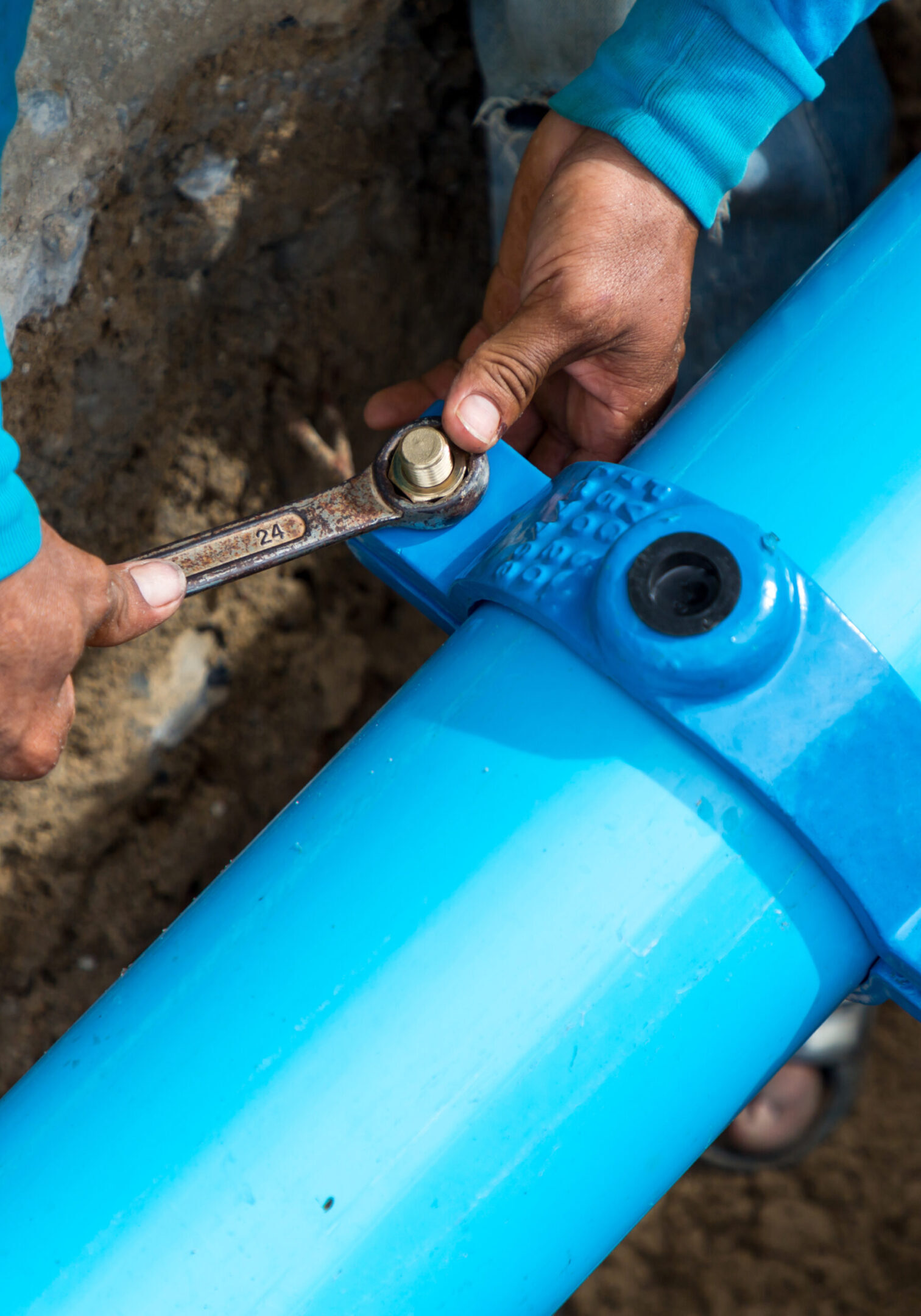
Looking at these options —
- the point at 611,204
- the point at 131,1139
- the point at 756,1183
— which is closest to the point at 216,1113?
the point at 131,1139

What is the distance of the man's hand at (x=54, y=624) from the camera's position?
0.58m

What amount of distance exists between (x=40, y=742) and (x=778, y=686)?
42 cm

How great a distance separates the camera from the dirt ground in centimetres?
93

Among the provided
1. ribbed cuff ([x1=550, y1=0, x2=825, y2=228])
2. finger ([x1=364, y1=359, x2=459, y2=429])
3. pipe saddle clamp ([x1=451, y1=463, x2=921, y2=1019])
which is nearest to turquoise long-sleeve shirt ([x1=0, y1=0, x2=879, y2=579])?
ribbed cuff ([x1=550, y1=0, x2=825, y2=228])

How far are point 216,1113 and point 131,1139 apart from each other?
0.04m

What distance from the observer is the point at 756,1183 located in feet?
4.32

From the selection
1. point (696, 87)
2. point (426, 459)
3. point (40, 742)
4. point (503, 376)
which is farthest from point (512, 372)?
point (40, 742)

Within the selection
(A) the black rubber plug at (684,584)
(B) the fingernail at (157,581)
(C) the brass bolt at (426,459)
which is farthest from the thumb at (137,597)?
(A) the black rubber plug at (684,584)

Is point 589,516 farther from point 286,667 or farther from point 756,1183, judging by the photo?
point 756,1183

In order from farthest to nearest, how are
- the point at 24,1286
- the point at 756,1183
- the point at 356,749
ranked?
the point at 756,1183 → the point at 356,749 → the point at 24,1286

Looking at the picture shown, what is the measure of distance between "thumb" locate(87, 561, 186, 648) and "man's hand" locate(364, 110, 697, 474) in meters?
0.19

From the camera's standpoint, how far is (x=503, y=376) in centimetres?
72

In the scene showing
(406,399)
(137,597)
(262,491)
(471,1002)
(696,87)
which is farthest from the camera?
(262,491)

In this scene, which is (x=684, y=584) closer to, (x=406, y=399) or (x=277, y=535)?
(x=277, y=535)
